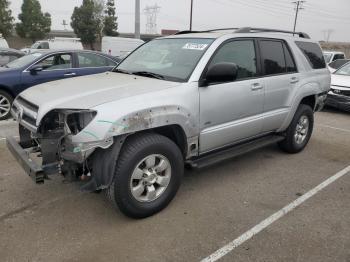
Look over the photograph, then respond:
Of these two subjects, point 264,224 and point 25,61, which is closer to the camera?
point 264,224

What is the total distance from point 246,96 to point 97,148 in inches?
79.8

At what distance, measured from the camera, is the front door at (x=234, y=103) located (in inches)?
151

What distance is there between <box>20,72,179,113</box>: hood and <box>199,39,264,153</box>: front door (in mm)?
543

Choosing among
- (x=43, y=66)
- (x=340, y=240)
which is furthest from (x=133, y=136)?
(x=43, y=66)

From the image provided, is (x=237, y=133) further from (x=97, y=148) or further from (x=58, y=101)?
(x=58, y=101)

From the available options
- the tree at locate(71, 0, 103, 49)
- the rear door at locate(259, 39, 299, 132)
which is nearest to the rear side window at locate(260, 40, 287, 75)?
the rear door at locate(259, 39, 299, 132)

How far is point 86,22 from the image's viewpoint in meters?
43.1

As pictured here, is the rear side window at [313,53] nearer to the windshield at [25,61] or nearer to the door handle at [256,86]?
the door handle at [256,86]

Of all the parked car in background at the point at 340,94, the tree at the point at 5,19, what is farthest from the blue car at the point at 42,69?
the tree at the point at 5,19

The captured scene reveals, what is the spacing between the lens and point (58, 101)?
3189 mm

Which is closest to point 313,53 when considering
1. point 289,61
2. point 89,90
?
point 289,61

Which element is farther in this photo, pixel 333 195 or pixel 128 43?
pixel 128 43

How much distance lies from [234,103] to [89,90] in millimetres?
1680

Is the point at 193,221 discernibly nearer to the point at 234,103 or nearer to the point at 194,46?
the point at 234,103
